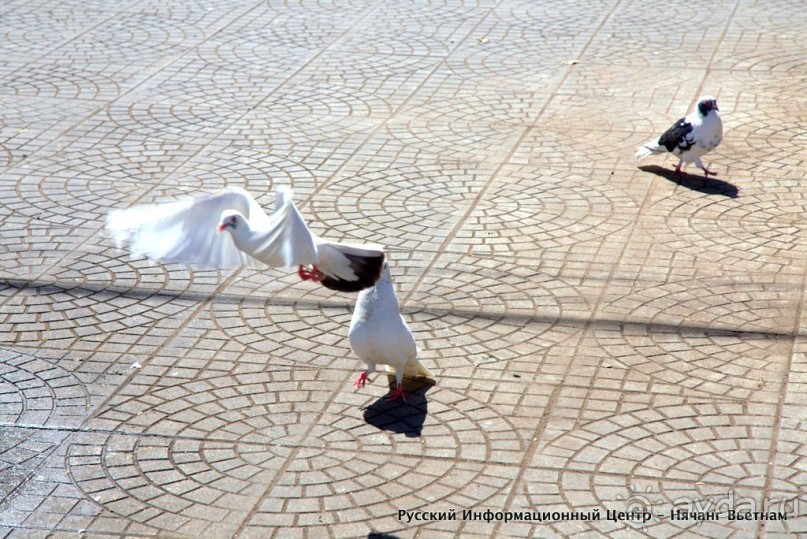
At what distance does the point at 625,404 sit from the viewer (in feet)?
20.8

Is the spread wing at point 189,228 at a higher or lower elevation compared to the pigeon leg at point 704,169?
higher

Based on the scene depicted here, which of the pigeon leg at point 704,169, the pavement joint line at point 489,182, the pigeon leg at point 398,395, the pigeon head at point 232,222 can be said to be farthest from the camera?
the pigeon leg at point 704,169

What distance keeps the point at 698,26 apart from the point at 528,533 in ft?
31.1

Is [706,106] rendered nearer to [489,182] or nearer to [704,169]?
[704,169]

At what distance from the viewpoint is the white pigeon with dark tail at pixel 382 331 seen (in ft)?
20.4

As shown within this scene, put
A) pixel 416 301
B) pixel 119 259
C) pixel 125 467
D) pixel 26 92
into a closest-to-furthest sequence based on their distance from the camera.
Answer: pixel 125 467, pixel 416 301, pixel 119 259, pixel 26 92

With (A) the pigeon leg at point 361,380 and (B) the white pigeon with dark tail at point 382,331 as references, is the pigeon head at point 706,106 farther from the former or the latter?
(A) the pigeon leg at point 361,380

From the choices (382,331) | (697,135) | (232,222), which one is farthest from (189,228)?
(697,135)

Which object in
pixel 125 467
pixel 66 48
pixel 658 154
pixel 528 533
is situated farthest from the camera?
pixel 66 48

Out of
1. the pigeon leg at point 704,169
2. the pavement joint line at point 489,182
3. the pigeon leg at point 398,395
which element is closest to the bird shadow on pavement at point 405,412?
the pigeon leg at point 398,395

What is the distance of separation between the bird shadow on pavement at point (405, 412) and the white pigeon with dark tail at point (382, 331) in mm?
199

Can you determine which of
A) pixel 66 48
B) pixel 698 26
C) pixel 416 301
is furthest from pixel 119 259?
pixel 698 26

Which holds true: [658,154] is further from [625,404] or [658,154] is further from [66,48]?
[66,48]

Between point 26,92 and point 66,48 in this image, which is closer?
point 26,92
